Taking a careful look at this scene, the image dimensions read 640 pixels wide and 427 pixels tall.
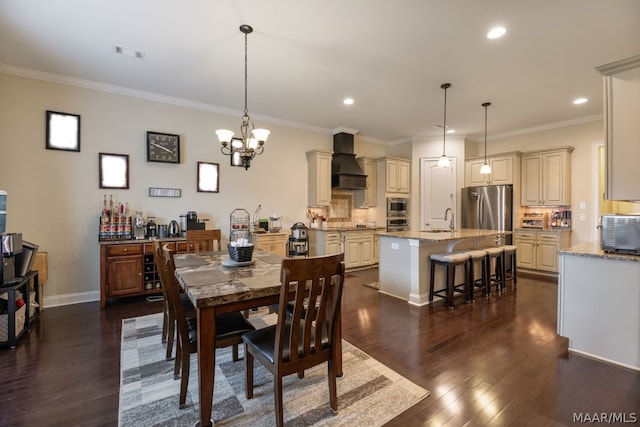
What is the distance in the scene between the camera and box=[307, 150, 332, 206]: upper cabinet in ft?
19.1

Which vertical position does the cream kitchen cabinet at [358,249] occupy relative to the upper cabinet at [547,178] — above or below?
below

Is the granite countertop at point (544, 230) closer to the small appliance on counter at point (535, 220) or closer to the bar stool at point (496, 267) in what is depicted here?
the small appliance on counter at point (535, 220)

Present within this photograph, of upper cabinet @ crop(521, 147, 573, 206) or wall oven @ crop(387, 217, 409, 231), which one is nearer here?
upper cabinet @ crop(521, 147, 573, 206)

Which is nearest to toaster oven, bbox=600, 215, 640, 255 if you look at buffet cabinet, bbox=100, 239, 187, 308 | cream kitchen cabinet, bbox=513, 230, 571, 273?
cream kitchen cabinet, bbox=513, 230, 571, 273

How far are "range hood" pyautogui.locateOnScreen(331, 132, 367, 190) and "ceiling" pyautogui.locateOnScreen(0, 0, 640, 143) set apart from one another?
4.58 ft

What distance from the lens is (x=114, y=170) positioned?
4.15 m

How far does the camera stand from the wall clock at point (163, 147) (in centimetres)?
437

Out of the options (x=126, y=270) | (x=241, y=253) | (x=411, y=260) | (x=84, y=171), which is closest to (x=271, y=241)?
(x=126, y=270)

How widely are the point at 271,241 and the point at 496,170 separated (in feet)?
16.1

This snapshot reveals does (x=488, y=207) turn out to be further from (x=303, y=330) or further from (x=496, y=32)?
A: (x=303, y=330)

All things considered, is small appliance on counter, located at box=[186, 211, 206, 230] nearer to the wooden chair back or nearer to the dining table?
the dining table

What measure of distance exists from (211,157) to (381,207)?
3.81m

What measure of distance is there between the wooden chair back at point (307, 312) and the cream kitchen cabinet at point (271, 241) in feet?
10.7

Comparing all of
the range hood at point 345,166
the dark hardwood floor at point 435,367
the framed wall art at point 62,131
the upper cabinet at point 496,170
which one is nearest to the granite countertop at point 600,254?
the dark hardwood floor at point 435,367
